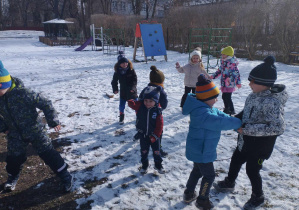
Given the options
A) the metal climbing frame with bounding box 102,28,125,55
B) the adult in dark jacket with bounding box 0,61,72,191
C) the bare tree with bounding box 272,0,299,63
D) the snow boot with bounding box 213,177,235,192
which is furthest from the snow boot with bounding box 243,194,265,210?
the metal climbing frame with bounding box 102,28,125,55

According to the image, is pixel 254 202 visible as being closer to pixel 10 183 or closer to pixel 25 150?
pixel 25 150

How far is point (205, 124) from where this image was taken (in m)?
2.23

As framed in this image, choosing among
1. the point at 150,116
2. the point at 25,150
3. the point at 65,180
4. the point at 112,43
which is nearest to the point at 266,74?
the point at 150,116

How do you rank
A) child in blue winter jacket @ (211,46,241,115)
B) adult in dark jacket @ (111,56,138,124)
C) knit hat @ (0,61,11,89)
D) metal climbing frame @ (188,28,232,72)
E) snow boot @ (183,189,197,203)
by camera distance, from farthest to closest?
metal climbing frame @ (188,28,232,72) → child in blue winter jacket @ (211,46,241,115) → adult in dark jacket @ (111,56,138,124) → snow boot @ (183,189,197,203) → knit hat @ (0,61,11,89)

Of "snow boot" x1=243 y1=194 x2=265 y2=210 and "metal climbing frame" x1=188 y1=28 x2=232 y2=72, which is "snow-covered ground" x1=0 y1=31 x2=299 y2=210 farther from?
"metal climbing frame" x1=188 y1=28 x2=232 y2=72

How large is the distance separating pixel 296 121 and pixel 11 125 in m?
5.30

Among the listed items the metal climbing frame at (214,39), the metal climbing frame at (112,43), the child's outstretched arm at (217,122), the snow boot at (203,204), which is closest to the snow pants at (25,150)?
the snow boot at (203,204)

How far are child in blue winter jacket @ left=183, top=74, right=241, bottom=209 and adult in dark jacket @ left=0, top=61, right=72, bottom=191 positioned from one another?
1500 mm

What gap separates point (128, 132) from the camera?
4605 mm

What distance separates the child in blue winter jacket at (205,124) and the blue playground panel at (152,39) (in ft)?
34.6

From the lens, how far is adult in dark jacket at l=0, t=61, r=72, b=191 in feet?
8.11

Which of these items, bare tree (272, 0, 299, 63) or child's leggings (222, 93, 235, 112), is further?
bare tree (272, 0, 299, 63)

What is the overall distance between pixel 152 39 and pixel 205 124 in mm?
11281

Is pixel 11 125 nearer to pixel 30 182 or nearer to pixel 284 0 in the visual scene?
pixel 30 182
